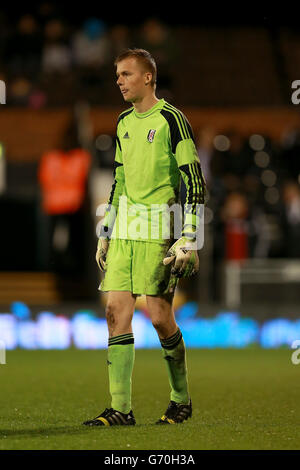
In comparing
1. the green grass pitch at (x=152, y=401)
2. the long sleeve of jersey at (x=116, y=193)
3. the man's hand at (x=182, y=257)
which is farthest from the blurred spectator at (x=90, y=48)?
the man's hand at (x=182, y=257)

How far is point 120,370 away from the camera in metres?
5.91

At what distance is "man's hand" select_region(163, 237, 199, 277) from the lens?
5.68 m

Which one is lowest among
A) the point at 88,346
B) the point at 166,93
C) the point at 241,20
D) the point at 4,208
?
the point at 88,346

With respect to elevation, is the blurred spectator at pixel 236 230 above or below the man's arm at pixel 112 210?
above

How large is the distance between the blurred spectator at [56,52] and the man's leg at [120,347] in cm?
1216

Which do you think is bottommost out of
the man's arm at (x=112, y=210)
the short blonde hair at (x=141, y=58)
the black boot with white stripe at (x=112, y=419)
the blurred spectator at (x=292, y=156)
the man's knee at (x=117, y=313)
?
the black boot with white stripe at (x=112, y=419)

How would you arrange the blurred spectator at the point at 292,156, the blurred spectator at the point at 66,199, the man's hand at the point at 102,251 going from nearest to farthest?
the man's hand at the point at 102,251 → the blurred spectator at the point at 66,199 → the blurred spectator at the point at 292,156

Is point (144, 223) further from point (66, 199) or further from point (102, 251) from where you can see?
point (66, 199)

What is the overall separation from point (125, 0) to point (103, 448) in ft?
52.0

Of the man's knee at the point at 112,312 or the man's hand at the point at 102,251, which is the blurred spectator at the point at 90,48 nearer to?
the man's hand at the point at 102,251

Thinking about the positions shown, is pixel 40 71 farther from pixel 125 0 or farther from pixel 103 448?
pixel 103 448

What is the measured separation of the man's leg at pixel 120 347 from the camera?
233 inches

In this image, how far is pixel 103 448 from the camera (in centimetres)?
509
